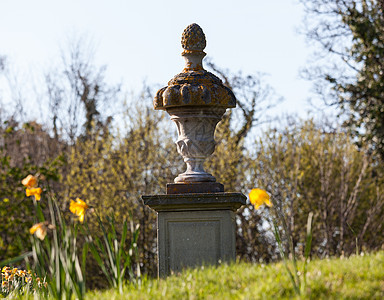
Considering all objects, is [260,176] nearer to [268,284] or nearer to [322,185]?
[322,185]

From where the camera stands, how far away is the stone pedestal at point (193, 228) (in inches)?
273

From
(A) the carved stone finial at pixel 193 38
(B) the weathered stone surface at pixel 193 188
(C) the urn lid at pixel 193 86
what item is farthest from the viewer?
(A) the carved stone finial at pixel 193 38

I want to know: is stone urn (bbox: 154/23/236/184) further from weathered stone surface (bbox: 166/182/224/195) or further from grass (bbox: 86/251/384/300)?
grass (bbox: 86/251/384/300)

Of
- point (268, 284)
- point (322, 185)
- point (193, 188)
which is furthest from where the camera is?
point (322, 185)

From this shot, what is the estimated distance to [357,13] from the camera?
15719 millimetres

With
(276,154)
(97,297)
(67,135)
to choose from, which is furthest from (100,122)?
(97,297)

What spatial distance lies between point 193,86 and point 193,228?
5.22 feet

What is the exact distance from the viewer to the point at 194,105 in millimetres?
7348

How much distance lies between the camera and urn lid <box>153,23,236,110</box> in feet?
23.9

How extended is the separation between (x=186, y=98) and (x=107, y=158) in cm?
858

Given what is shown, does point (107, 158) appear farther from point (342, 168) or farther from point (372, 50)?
point (372, 50)

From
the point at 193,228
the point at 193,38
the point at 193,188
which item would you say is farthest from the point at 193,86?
the point at 193,228

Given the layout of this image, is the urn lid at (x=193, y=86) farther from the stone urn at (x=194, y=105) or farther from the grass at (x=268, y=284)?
the grass at (x=268, y=284)

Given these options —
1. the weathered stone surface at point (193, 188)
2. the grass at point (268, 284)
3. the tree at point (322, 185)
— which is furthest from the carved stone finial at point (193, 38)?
the tree at point (322, 185)
